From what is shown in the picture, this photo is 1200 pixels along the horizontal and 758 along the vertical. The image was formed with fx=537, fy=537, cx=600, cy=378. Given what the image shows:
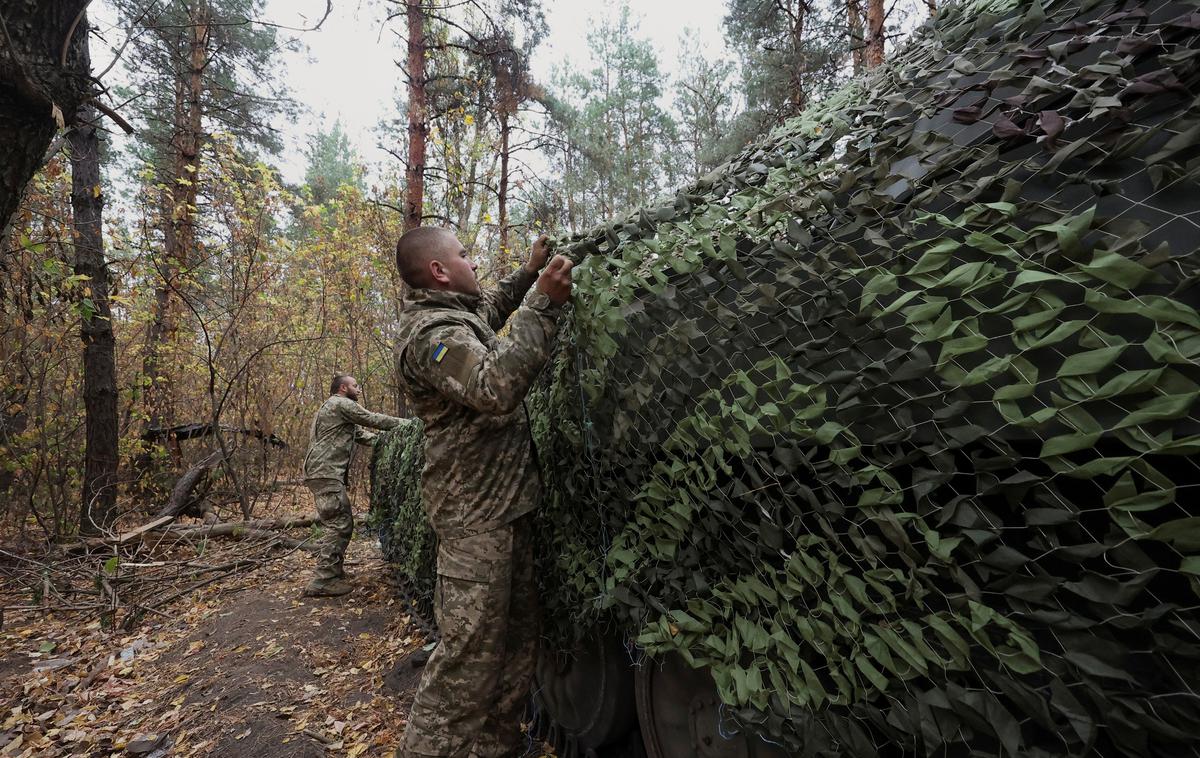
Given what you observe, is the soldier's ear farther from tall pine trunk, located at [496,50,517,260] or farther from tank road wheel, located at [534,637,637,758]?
tall pine trunk, located at [496,50,517,260]

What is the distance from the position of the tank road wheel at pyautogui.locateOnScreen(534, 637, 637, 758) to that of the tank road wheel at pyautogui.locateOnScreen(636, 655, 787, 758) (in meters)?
0.27

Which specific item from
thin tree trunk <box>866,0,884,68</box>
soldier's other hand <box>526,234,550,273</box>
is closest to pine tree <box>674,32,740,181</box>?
thin tree trunk <box>866,0,884,68</box>

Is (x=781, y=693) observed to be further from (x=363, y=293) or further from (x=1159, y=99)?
(x=363, y=293)

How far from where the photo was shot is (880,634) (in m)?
1.10

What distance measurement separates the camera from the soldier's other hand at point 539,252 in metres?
2.46

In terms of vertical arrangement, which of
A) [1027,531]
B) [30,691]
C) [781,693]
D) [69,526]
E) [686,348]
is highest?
[686,348]

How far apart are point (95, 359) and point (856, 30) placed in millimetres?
12902

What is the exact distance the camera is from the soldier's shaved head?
8.52 ft

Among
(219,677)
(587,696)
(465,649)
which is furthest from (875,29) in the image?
(219,677)

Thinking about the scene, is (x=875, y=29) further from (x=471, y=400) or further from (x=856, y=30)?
(x=471, y=400)

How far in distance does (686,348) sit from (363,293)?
12448mm

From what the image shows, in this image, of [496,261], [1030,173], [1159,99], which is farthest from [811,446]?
[496,261]

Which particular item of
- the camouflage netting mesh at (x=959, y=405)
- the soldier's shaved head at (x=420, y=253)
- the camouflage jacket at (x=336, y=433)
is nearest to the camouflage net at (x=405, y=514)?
the camouflage jacket at (x=336, y=433)

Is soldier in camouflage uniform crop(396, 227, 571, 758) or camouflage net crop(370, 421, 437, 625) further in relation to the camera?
camouflage net crop(370, 421, 437, 625)
